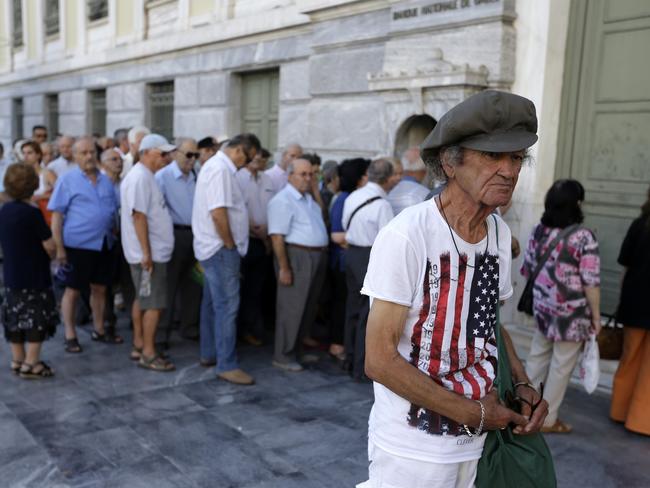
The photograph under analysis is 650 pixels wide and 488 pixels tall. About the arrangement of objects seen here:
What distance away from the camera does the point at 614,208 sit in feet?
19.1

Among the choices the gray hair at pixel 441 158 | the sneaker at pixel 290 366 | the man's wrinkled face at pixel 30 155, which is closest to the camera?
the gray hair at pixel 441 158

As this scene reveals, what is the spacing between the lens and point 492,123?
168 centimetres

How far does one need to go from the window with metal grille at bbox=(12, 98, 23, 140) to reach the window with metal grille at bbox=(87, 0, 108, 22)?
562 centimetres

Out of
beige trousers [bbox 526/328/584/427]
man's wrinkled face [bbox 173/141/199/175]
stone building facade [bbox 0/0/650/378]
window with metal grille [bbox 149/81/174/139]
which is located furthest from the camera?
window with metal grille [bbox 149/81/174/139]

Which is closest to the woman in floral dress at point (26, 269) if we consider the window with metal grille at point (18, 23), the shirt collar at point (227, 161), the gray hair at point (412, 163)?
the shirt collar at point (227, 161)

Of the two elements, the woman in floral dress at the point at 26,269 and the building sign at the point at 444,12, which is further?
the building sign at the point at 444,12

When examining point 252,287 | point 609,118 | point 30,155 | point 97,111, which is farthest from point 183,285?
point 97,111

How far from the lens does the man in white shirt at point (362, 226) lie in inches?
203

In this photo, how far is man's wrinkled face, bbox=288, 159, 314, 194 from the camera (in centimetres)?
550

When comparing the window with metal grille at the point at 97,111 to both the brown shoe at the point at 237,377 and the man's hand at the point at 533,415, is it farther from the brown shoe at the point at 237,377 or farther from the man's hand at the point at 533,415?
the man's hand at the point at 533,415

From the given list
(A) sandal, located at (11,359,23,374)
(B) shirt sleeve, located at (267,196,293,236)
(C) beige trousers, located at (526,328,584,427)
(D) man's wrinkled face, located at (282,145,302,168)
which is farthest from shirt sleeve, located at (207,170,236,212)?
(C) beige trousers, located at (526,328,584,427)

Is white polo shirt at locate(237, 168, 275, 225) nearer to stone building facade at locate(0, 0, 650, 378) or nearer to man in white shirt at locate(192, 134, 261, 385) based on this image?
man in white shirt at locate(192, 134, 261, 385)

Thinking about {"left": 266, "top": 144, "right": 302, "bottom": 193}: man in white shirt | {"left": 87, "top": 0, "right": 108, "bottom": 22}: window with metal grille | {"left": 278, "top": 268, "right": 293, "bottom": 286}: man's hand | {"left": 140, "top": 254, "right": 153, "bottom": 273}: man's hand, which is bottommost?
{"left": 278, "top": 268, "right": 293, "bottom": 286}: man's hand

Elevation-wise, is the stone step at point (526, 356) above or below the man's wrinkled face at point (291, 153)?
below
